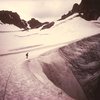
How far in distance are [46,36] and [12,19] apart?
0.99 metres

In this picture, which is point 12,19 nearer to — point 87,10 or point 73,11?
point 73,11

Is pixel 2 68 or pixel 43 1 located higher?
pixel 43 1

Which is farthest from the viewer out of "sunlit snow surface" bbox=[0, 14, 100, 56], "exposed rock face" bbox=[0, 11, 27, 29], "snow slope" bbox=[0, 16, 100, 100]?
"sunlit snow surface" bbox=[0, 14, 100, 56]

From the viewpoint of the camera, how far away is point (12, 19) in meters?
5.36

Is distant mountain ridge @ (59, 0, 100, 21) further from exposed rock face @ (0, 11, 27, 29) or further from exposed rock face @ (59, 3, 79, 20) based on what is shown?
exposed rock face @ (0, 11, 27, 29)

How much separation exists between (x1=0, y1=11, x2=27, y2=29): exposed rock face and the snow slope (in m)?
0.20

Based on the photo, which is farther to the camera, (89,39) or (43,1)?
(89,39)

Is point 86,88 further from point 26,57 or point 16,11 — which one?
point 16,11

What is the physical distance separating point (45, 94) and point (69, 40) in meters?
1.81

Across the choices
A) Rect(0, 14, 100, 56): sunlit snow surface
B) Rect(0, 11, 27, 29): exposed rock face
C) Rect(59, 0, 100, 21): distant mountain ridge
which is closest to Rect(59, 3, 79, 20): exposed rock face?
Rect(59, 0, 100, 21): distant mountain ridge

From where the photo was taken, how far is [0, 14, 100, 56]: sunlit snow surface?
212 inches

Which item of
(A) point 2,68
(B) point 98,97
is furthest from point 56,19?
(B) point 98,97

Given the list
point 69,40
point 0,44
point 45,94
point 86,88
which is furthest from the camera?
point 69,40

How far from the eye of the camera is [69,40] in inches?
238
